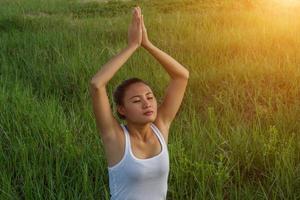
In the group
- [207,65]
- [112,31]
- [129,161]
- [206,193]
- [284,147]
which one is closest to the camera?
[129,161]

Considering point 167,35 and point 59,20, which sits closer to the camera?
point 167,35

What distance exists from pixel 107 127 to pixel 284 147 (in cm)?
156

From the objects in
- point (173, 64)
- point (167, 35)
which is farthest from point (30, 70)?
point (173, 64)

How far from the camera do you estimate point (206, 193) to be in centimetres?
→ 302

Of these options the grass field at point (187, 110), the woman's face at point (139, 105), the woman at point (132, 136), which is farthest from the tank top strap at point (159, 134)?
the grass field at point (187, 110)

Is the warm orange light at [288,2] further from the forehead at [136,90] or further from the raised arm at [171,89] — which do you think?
the forehead at [136,90]

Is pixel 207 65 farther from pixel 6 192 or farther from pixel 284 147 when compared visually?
pixel 6 192

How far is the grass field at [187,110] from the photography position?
3.08 m

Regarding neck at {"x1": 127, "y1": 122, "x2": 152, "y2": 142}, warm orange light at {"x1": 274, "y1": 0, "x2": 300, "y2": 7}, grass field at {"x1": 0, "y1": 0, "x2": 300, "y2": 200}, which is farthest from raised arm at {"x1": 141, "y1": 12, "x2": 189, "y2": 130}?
warm orange light at {"x1": 274, "y1": 0, "x2": 300, "y2": 7}

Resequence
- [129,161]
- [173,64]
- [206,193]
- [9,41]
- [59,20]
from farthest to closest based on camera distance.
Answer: [59,20] < [9,41] < [206,193] < [173,64] < [129,161]

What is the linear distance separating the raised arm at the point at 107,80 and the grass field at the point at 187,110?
0.96m

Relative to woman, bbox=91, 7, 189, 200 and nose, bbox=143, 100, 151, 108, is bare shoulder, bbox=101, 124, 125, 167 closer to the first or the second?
woman, bbox=91, 7, 189, 200

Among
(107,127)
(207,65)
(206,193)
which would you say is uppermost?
(207,65)

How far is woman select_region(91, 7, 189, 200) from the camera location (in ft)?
6.65
